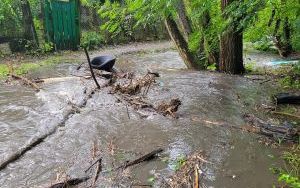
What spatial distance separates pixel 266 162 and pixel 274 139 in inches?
29.0

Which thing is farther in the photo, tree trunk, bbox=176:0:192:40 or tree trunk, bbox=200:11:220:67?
tree trunk, bbox=176:0:192:40

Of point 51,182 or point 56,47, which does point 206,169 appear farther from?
point 56,47

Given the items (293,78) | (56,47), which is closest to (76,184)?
(293,78)

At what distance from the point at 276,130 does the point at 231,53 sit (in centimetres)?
453

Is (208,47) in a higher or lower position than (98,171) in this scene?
higher

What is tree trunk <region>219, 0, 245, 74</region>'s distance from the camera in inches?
377

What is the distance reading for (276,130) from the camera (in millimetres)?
5582

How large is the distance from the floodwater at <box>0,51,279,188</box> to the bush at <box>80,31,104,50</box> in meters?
8.56

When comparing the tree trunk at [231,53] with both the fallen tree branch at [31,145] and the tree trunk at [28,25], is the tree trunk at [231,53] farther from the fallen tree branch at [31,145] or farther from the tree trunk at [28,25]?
the tree trunk at [28,25]

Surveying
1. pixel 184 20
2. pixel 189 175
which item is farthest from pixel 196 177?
pixel 184 20

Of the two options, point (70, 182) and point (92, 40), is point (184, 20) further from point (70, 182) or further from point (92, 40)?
point (92, 40)

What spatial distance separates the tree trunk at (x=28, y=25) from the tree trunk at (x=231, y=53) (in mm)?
9139

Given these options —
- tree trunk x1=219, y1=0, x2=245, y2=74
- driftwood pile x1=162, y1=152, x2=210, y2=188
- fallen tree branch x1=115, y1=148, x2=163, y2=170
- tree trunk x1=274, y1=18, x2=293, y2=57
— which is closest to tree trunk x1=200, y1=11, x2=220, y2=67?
tree trunk x1=219, y1=0, x2=245, y2=74

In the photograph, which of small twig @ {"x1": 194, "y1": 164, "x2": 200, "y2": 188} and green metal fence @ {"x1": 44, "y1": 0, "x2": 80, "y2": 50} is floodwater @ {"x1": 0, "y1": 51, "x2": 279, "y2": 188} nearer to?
small twig @ {"x1": 194, "y1": 164, "x2": 200, "y2": 188}
